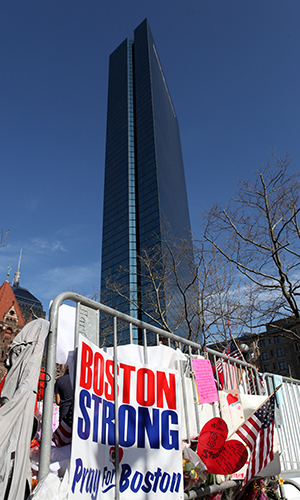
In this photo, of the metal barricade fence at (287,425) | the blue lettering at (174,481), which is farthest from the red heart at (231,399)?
the blue lettering at (174,481)

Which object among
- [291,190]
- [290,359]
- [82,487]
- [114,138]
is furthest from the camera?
[114,138]

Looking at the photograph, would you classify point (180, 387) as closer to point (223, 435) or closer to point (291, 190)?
point (223, 435)

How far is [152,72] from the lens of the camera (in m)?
90.8

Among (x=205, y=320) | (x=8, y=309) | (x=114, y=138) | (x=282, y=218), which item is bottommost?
(x=205, y=320)

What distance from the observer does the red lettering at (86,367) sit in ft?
8.07

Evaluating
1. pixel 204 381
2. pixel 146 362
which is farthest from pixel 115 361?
pixel 204 381

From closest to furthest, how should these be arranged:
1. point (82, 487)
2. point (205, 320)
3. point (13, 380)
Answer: point (82, 487), point (13, 380), point (205, 320)

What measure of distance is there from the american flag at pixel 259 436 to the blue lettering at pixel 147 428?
1178 millimetres

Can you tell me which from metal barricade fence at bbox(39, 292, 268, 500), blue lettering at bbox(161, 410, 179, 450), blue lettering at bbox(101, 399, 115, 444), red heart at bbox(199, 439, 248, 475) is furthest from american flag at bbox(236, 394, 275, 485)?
blue lettering at bbox(101, 399, 115, 444)

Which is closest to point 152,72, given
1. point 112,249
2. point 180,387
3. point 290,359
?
point 112,249

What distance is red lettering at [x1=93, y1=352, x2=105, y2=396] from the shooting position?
258 centimetres

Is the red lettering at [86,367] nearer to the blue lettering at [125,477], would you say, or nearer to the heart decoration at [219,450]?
the blue lettering at [125,477]

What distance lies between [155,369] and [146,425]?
19.4 inches

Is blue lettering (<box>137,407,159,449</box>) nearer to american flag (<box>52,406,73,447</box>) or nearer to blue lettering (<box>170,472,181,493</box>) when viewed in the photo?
blue lettering (<box>170,472,181,493</box>)
